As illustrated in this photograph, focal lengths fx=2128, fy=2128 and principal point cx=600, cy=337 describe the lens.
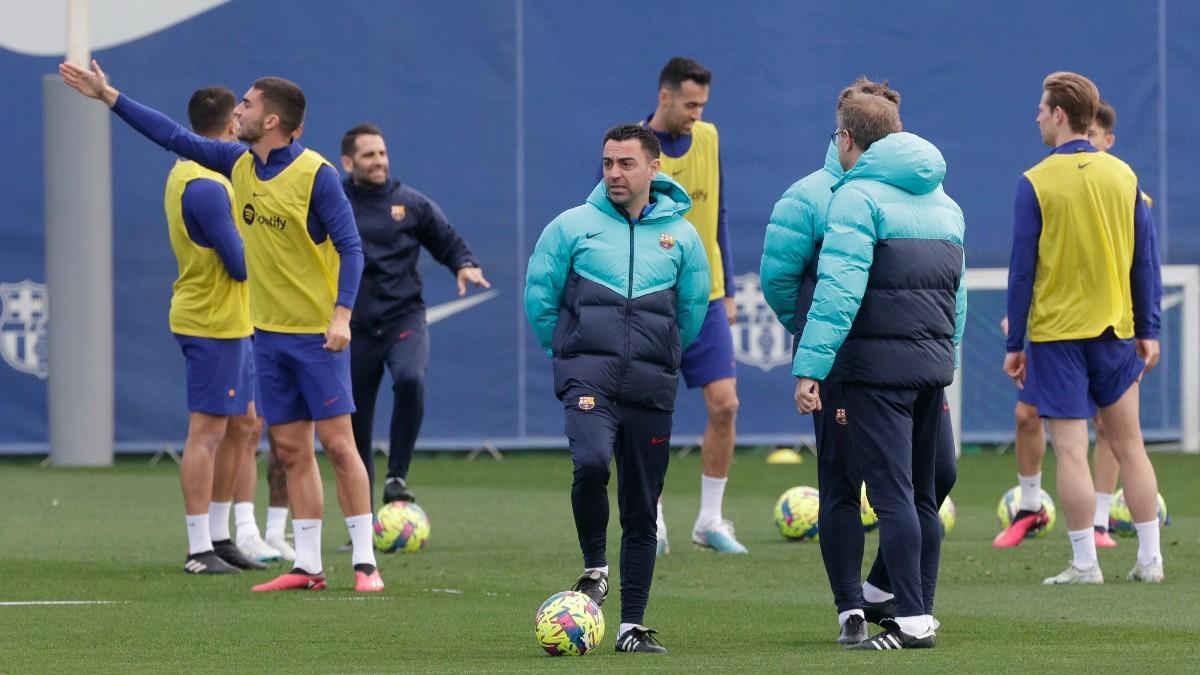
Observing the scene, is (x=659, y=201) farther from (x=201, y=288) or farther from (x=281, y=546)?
(x=281, y=546)

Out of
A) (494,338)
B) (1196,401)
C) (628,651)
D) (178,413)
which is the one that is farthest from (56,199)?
(628,651)

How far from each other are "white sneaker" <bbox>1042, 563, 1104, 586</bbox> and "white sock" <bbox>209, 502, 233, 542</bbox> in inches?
154

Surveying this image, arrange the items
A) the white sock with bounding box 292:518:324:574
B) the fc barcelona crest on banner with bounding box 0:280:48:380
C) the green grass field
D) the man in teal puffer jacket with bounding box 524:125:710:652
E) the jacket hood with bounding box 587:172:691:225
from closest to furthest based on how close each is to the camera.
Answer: the green grass field < the man in teal puffer jacket with bounding box 524:125:710:652 < the jacket hood with bounding box 587:172:691:225 < the white sock with bounding box 292:518:324:574 < the fc barcelona crest on banner with bounding box 0:280:48:380

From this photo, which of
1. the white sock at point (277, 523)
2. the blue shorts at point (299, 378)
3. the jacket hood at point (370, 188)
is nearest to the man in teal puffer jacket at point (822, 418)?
the blue shorts at point (299, 378)

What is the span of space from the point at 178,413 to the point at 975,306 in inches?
265

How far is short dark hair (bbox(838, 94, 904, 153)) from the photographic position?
22.8 ft

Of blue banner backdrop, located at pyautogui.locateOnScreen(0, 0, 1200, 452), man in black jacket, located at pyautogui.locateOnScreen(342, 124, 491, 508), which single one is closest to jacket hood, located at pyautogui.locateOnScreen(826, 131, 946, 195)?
man in black jacket, located at pyautogui.locateOnScreen(342, 124, 491, 508)

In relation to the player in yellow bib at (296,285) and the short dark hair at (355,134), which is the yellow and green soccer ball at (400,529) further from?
the short dark hair at (355,134)

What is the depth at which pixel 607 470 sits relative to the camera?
7.17 metres

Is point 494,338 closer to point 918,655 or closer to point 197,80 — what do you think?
point 197,80

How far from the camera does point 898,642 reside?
22.1 ft

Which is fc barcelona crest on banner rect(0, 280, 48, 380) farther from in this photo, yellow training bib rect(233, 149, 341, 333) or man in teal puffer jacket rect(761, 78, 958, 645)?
man in teal puffer jacket rect(761, 78, 958, 645)

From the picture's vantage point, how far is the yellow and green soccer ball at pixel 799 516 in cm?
1110

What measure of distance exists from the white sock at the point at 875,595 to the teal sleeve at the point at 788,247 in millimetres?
1064
